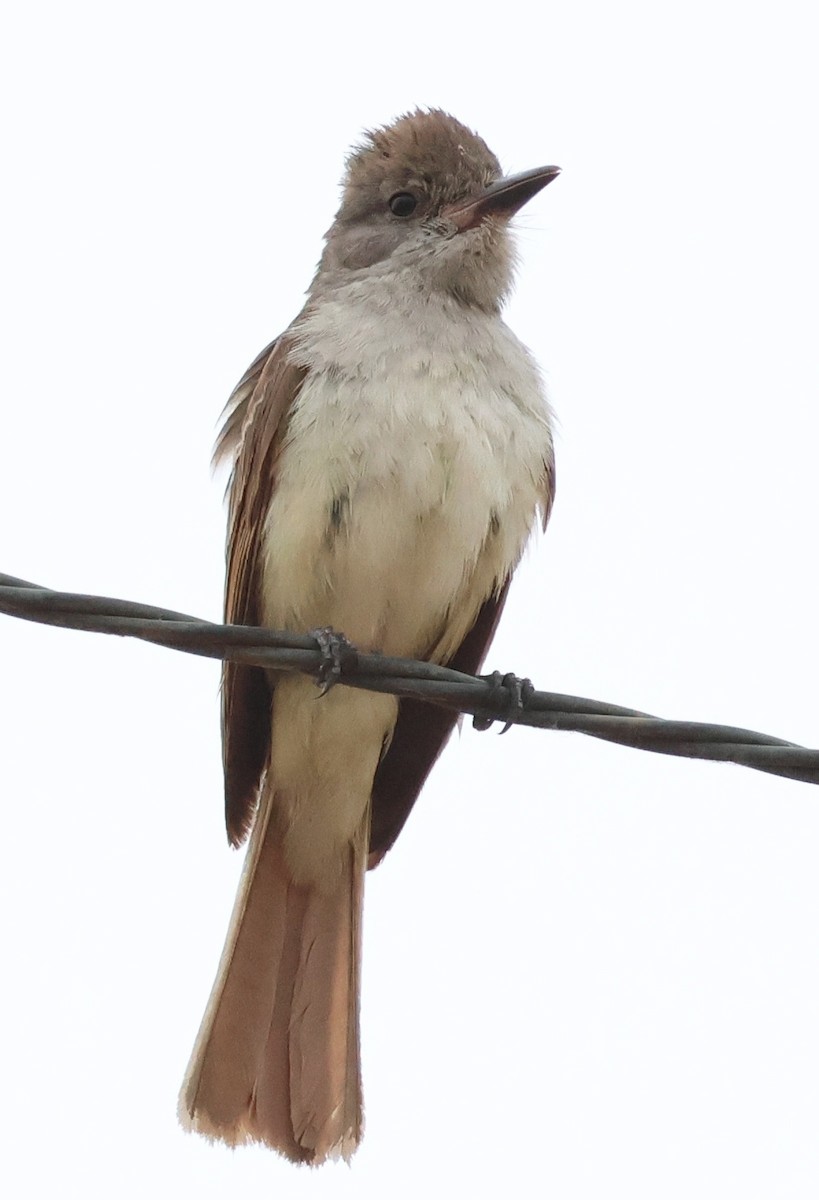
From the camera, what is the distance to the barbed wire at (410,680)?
3.37 m

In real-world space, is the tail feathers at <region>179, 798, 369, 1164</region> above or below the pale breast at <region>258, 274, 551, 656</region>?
below

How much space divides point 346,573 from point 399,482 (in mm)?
332

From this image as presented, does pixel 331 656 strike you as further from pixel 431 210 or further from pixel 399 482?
pixel 431 210

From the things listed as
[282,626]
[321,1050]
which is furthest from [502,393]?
[321,1050]

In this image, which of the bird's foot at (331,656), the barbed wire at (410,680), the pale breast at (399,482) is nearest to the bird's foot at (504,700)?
the barbed wire at (410,680)

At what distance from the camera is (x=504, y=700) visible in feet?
13.8

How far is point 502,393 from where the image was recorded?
17.6 feet

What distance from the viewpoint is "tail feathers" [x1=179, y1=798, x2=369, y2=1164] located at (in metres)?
5.32

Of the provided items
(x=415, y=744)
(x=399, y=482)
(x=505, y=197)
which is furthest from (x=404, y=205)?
(x=415, y=744)

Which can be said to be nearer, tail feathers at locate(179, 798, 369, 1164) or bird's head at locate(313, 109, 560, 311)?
tail feathers at locate(179, 798, 369, 1164)

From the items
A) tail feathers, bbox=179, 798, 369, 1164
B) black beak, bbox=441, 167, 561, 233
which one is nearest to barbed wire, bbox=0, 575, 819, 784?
tail feathers, bbox=179, 798, 369, 1164

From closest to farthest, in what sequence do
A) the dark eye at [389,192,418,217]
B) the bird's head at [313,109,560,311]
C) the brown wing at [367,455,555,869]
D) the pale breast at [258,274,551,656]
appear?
1. the pale breast at [258,274,551,656]
2. the brown wing at [367,455,555,869]
3. the bird's head at [313,109,560,311]
4. the dark eye at [389,192,418,217]

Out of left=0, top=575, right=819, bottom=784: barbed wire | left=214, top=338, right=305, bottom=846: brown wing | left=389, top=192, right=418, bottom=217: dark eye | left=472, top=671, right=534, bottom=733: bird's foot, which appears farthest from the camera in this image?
left=389, top=192, right=418, bottom=217: dark eye

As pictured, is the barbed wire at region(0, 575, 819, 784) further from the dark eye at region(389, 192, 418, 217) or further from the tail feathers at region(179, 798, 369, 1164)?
the dark eye at region(389, 192, 418, 217)
